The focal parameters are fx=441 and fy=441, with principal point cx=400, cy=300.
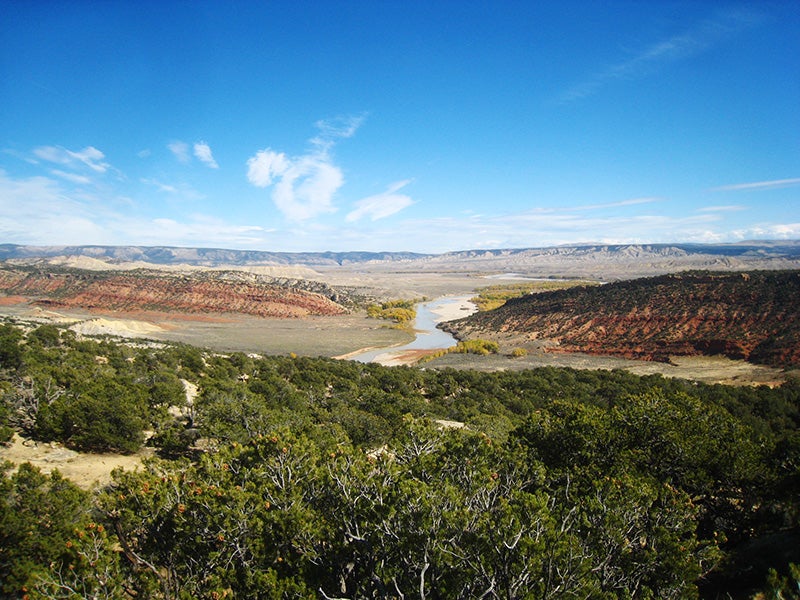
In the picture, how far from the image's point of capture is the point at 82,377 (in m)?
23.3

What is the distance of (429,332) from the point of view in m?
83.4

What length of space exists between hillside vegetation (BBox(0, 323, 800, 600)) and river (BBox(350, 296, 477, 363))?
43.6 metres

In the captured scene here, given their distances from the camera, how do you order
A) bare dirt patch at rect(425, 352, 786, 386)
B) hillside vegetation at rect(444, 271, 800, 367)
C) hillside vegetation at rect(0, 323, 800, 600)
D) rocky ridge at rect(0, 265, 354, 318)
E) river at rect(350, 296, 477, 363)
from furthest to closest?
rocky ridge at rect(0, 265, 354, 318), river at rect(350, 296, 477, 363), hillside vegetation at rect(444, 271, 800, 367), bare dirt patch at rect(425, 352, 786, 386), hillside vegetation at rect(0, 323, 800, 600)

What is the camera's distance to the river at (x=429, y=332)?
6231 cm

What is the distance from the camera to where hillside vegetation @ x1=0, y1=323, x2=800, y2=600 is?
7.62 m

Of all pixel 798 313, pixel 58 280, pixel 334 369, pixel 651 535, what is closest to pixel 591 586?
pixel 651 535

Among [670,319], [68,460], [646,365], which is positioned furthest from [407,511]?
[670,319]

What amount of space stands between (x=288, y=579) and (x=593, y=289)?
86.8 m

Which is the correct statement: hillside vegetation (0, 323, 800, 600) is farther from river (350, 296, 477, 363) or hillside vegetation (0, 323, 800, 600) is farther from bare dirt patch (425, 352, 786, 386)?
river (350, 296, 477, 363)

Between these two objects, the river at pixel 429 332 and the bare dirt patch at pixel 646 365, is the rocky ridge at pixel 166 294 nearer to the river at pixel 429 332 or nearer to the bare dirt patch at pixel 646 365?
the river at pixel 429 332

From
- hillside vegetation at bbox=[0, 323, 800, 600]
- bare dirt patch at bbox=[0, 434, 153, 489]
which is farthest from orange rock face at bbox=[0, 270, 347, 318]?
hillside vegetation at bbox=[0, 323, 800, 600]

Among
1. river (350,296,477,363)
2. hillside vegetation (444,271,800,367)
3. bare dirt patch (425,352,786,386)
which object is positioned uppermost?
hillside vegetation (444,271,800,367)

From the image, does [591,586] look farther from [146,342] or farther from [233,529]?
[146,342]

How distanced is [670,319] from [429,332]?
3899 cm
